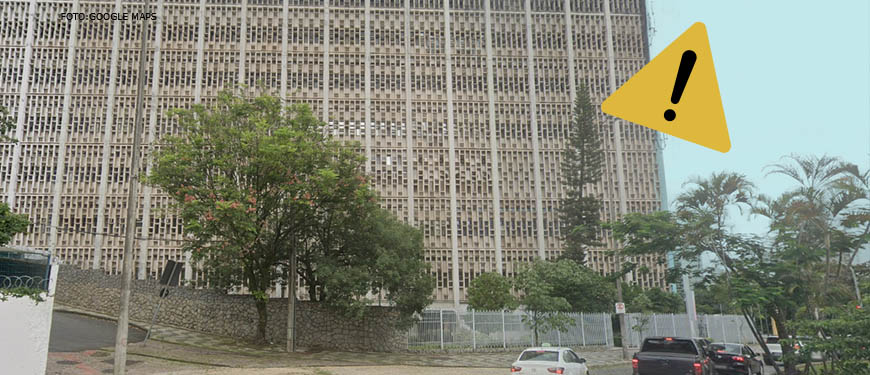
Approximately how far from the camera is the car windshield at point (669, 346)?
49.2 feet

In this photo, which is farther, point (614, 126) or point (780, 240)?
point (614, 126)

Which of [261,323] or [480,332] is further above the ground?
[261,323]

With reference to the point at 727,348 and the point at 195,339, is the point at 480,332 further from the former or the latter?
the point at 195,339

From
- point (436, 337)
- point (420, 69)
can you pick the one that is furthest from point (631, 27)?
point (436, 337)

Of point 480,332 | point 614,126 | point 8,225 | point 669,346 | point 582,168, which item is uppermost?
point 614,126

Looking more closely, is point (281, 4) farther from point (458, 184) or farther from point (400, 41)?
point (458, 184)

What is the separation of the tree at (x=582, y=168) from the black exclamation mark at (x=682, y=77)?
41342 mm

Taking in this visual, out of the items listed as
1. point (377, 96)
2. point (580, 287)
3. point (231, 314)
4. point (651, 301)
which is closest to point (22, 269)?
point (231, 314)

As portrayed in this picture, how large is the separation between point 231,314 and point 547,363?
18880 mm

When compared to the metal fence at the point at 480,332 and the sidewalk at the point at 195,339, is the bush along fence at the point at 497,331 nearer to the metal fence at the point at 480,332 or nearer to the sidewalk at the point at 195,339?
the metal fence at the point at 480,332

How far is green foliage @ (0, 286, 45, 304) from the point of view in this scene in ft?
43.7

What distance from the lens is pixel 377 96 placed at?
50000mm

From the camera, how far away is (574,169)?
4672 cm

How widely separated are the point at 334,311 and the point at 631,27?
39.1 m
